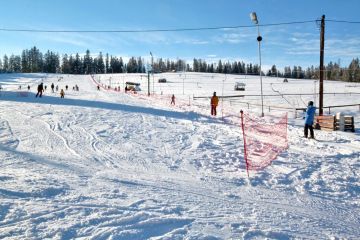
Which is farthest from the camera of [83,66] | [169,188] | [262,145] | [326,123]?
[83,66]

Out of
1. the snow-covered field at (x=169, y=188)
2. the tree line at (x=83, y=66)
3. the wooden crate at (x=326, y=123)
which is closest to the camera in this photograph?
the snow-covered field at (x=169, y=188)

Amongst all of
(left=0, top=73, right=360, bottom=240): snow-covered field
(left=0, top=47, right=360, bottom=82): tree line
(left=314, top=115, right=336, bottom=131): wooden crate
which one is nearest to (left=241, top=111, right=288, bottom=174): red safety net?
(left=0, top=73, right=360, bottom=240): snow-covered field

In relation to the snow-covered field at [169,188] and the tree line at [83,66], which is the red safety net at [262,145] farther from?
the tree line at [83,66]

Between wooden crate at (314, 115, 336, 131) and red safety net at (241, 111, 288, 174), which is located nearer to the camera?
red safety net at (241, 111, 288, 174)

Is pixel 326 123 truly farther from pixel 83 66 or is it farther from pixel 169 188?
pixel 83 66

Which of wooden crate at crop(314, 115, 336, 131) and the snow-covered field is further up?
wooden crate at crop(314, 115, 336, 131)

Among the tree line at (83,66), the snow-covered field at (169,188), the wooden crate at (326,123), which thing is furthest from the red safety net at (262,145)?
the tree line at (83,66)

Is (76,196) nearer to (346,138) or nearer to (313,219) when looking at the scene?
(313,219)

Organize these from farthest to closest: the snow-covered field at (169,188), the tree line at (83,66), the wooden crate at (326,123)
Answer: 1. the tree line at (83,66)
2. the wooden crate at (326,123)
3. the snow-covered field at (169,188)

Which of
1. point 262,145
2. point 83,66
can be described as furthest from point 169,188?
point 83,66

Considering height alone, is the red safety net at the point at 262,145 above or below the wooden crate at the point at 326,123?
below

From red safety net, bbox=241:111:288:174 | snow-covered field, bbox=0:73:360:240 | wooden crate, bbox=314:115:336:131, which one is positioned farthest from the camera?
wooden crate, bbox=314:115:336:131

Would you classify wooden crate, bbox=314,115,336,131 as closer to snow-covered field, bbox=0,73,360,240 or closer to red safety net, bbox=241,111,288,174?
red safety net, bbox=241,111,288,174

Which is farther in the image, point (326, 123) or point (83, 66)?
point (83, 66)
